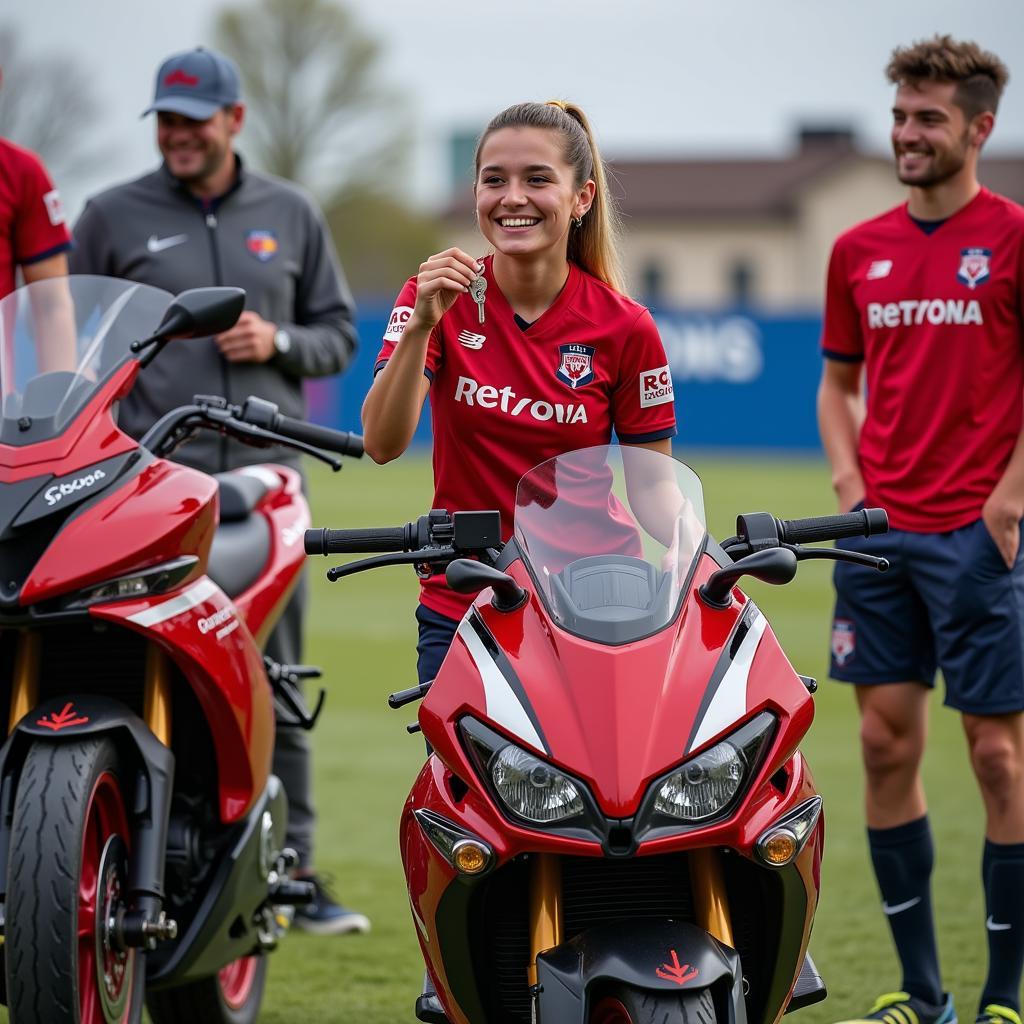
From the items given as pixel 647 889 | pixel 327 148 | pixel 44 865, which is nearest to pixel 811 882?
pixel 647 889

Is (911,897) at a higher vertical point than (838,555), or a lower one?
lower

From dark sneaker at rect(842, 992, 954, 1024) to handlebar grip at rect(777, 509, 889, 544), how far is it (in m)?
1.68

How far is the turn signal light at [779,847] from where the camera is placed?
2855mm

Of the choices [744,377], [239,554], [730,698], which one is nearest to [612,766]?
[730,698]

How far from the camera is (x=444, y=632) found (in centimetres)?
358

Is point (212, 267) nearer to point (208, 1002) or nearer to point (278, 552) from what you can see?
point (278, 552)

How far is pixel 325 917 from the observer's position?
5430 mm

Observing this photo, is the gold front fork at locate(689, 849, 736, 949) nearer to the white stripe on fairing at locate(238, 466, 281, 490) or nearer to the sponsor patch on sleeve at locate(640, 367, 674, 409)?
the sponsor patch on sleeve at locate(640, 367, 674, 409)

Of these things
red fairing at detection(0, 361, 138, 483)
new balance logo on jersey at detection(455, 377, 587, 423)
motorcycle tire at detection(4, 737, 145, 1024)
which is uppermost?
new balance logo on jersey at detection(455, 377, 587, 423)

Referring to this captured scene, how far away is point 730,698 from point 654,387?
94 cm

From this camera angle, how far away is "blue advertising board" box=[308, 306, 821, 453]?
26984 millimetres

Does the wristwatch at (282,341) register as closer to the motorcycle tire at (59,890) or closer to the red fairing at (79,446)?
the red fairing at (79,446)

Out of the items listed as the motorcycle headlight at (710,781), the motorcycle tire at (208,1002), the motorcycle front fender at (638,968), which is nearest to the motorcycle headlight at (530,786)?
the motorcycle headlight at (710,781)

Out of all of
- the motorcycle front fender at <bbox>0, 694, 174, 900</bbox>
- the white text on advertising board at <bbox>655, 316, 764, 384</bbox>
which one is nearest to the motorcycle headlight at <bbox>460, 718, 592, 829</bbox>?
the motorcycle front fender at <bbox>0, 694, 174, 900</bbox>
